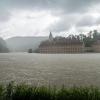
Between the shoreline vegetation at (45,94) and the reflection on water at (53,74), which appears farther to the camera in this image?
the reflection on water at (53,74)

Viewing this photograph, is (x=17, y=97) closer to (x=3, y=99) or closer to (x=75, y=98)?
(x=3, y=99)

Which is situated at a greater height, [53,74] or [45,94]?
[45,94]

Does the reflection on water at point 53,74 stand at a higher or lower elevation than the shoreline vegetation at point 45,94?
lower

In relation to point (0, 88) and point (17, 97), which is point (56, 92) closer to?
point (17, 97)

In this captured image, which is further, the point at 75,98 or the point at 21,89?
the point at 21,89

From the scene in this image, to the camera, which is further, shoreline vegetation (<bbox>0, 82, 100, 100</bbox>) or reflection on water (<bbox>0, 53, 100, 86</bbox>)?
reflection on water (<bbox>0, 53, 100, 86</bbox>)

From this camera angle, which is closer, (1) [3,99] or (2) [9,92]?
(1) [3,99]

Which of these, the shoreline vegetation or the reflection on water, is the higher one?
the shoreline vegetation

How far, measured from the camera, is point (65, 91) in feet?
46.3

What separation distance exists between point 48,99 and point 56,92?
0.72 m

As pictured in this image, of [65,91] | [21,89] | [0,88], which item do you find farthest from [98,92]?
[0,88]

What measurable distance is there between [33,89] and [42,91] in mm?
554

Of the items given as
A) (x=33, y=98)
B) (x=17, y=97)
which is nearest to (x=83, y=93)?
(x=33, y=98)

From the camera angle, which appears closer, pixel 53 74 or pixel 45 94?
pixel 45 94
